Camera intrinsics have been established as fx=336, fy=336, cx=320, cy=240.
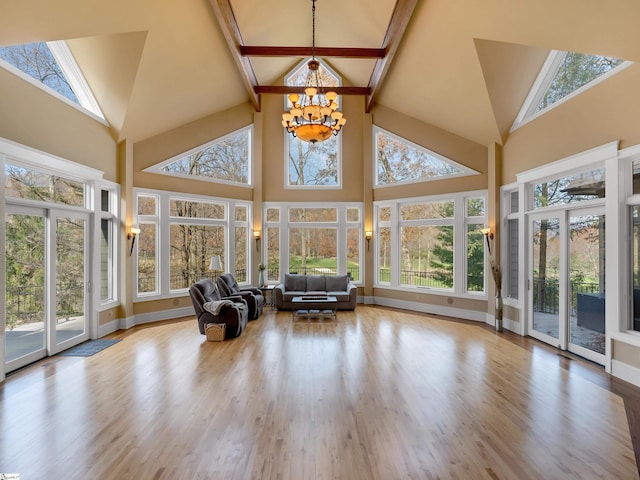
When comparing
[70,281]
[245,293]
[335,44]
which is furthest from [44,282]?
[335,44]

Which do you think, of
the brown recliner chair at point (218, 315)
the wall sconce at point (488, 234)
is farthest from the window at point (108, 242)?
the wall sconce at point (488, 234)

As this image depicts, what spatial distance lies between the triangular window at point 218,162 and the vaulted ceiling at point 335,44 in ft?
2.47

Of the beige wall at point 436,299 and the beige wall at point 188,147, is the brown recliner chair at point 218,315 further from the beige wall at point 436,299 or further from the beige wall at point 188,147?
the beige wall at point 436,299

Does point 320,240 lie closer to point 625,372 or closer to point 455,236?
point 455,236

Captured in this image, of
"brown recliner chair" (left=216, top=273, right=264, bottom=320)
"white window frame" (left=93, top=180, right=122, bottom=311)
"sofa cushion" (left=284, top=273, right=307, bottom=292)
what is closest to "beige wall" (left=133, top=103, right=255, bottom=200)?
"white window frame" (left=93, top=180, right=122, bottom=311)

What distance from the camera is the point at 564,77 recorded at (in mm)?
5066

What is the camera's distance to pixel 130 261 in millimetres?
6785

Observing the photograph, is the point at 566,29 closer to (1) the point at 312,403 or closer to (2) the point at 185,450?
(1) the point at 312,403

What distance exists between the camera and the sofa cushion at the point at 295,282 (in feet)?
29.0

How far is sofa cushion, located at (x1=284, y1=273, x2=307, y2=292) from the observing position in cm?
885

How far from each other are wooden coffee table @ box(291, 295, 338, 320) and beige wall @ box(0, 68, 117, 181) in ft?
15.0

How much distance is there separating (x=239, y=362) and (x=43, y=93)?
15.0 feet

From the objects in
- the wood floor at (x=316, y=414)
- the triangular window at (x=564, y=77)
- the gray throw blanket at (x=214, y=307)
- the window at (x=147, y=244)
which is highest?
the triangular window at (x=564, y=77)

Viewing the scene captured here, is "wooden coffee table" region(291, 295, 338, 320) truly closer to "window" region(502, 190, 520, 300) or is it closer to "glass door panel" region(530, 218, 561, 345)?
"window" region(502, 190, 520, 300)
